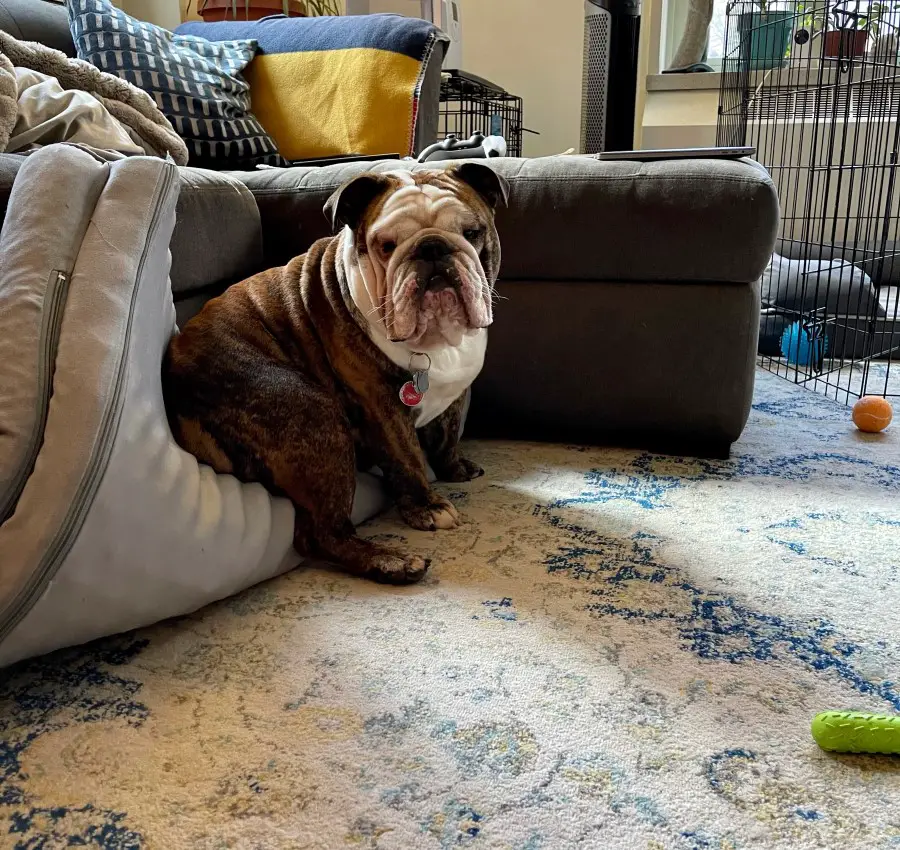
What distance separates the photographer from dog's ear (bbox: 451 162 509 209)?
4.66 feet

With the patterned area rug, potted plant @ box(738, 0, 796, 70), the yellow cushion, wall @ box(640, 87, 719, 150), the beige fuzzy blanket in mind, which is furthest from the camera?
wall @ box(640, 87, 719, 150)

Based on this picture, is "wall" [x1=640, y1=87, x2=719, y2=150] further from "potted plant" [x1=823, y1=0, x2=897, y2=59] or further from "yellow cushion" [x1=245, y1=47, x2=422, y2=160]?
"yellow cushion" [x1=245, y1=47, x2=422, y2=160]

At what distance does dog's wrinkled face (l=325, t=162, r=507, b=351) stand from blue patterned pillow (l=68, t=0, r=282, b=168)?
1253 millimetres

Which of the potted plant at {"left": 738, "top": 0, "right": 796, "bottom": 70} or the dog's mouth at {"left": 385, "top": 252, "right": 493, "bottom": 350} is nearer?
the dog's mouth at {"left": 385, "top": 252, "right": 493, "bottom": 350}

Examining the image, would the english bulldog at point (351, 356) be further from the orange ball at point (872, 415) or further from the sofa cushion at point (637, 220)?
the orange ball at point (872, 415)

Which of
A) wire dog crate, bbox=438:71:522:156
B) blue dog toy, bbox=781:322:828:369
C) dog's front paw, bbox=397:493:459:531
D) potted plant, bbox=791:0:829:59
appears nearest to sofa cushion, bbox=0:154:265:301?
dog's front paw, bbox=397:493:459:531

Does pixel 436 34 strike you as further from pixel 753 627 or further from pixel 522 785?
pixel 522 785

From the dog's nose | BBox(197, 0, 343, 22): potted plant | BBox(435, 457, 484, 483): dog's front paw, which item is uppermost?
BBox(197, 0, 343, 22): potted plant

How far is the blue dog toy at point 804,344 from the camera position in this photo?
2647mm

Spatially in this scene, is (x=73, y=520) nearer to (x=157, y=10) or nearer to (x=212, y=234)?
(x=212, y=234)

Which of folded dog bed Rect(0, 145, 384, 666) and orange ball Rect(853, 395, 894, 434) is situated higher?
folded dog bed Rect(0, 145, 384, 666)

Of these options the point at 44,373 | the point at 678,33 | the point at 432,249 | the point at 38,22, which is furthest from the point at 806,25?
the point at 44,373

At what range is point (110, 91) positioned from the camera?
6.72 feet

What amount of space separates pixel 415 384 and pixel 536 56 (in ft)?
11.4
